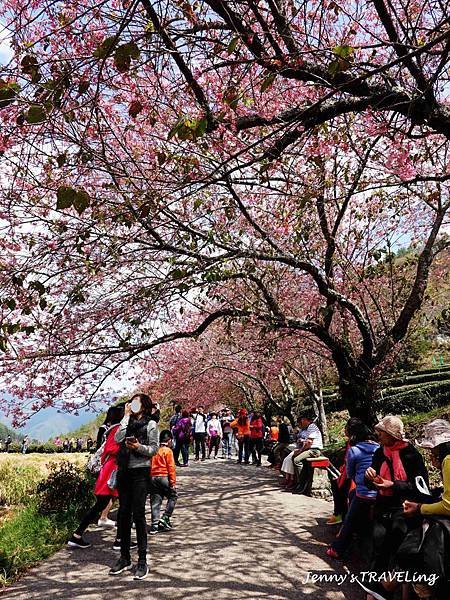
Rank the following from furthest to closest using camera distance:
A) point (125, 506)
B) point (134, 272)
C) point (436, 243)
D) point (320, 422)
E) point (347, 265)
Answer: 1. point (320, 422)
2. point (347, 265)
3. point (436, 243)
4. point (134, 272)
5. point (125, 506)

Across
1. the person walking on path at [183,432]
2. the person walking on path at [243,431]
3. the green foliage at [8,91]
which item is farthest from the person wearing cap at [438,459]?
the person walking on path at [243,431]

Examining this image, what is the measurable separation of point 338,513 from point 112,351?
3.69 meters

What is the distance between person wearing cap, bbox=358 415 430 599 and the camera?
350 centimetres

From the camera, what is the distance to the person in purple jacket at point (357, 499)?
4.77 m

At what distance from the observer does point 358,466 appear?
496cm

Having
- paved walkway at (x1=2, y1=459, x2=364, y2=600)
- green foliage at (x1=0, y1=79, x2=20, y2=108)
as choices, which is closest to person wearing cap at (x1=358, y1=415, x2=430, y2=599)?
paved walkway at (x1=2, y1=459, x2=364, y2=600)

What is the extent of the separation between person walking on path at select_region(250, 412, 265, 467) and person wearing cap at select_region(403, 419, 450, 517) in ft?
31.3

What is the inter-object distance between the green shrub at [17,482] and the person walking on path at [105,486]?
506cm

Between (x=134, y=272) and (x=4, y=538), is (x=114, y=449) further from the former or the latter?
(x=134, y=272)

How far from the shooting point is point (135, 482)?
460cm

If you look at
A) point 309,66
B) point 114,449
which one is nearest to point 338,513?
point 114,449

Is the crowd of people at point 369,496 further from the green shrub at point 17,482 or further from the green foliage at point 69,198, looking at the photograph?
the green shrub at point 17,482

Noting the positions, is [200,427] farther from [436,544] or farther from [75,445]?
[75,445]

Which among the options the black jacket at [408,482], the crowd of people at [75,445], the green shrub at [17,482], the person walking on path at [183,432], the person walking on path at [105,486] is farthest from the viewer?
the crowd of people at [75,445]
